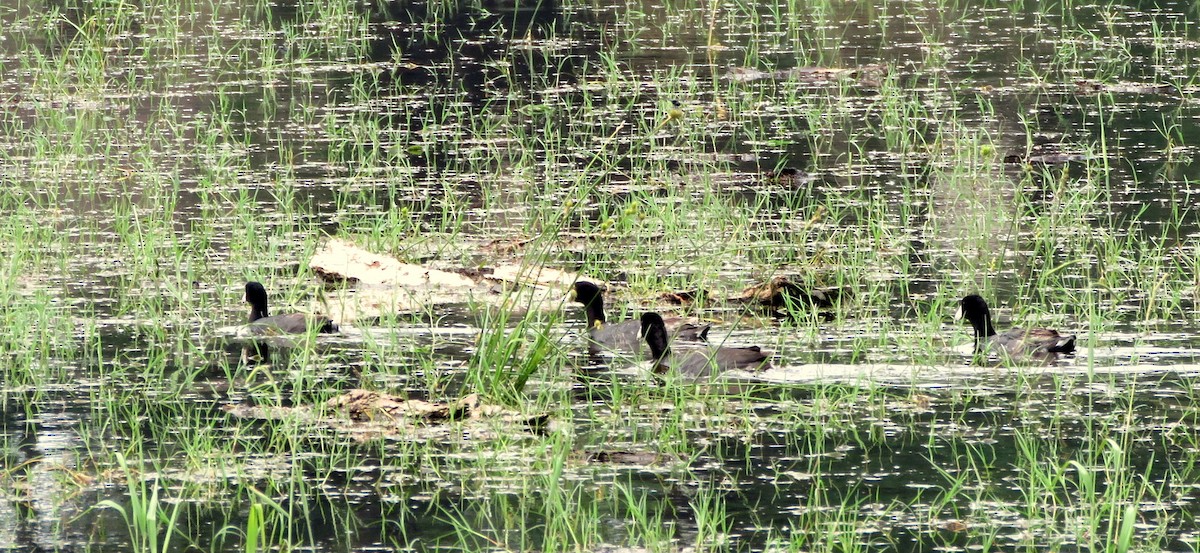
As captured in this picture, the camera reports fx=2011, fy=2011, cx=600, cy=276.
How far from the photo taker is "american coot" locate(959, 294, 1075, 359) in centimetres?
782

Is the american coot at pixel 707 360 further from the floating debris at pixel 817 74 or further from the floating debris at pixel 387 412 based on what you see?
the floating debris at pixel 817 74

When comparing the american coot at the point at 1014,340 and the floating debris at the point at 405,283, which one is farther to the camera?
the floating debris at the point at 405,283

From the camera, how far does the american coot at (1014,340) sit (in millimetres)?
7824

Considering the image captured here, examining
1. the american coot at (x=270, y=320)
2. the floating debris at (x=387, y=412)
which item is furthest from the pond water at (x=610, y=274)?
the american coot at (x=270, y=320)

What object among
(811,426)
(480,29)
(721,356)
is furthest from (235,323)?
(480,29)

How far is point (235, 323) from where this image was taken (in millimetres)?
8852

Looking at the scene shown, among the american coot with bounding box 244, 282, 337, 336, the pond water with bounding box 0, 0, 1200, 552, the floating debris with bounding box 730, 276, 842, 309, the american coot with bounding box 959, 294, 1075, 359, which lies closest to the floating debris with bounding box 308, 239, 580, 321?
the pond water with bounding box 0, 0, 1200, 552

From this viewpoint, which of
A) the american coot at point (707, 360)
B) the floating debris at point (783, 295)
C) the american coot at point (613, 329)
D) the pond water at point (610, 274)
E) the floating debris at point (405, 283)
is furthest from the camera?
the floating debris at point (405, 283)

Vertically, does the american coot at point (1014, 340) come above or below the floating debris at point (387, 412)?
above

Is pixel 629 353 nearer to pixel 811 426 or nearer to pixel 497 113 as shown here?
pixel 811 426

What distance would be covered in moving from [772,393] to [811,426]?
462 millimetres

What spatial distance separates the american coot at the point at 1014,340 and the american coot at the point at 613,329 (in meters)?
1.11

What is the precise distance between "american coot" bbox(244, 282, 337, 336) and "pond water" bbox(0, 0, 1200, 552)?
16 centimetres

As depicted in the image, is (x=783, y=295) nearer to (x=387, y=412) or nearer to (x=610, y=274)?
(x=610, y=274)
